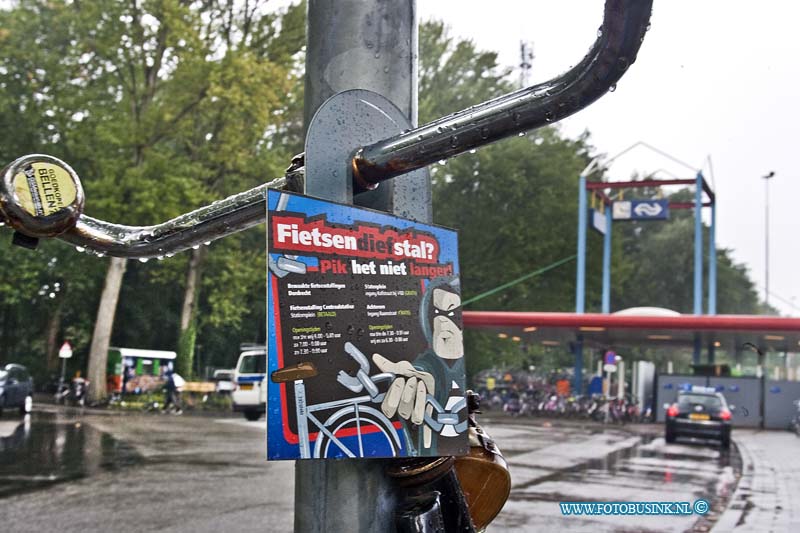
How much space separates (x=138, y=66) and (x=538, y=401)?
19.2 meters

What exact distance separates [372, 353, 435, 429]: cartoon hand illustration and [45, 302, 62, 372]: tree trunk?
1529 inches

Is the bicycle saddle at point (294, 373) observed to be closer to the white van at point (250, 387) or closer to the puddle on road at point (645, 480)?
the puddle on road at point (645, 480)

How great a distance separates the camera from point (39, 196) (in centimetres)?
168

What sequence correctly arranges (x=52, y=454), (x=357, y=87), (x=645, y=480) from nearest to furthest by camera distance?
(x=357, y=87), (x=645, y=480), (x=52, y=454)

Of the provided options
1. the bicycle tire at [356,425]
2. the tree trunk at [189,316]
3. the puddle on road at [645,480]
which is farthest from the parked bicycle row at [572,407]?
the bicycle tire at [356,425]

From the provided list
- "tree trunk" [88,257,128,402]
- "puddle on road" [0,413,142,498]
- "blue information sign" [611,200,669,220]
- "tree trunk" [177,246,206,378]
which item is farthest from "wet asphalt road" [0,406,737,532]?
"blue information sign" [611,200,669,220]

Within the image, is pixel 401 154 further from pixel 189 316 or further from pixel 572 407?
pixel 572 407

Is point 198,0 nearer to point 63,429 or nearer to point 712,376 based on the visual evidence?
point 63,429

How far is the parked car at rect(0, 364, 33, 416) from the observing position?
22.3m

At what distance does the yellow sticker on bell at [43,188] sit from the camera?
1.65 metres

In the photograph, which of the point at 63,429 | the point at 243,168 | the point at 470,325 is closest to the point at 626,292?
the point at 470,325

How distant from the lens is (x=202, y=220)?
1965mm

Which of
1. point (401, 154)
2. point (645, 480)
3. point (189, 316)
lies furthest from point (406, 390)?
point (189, 316)

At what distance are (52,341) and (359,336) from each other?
40.0 metres
